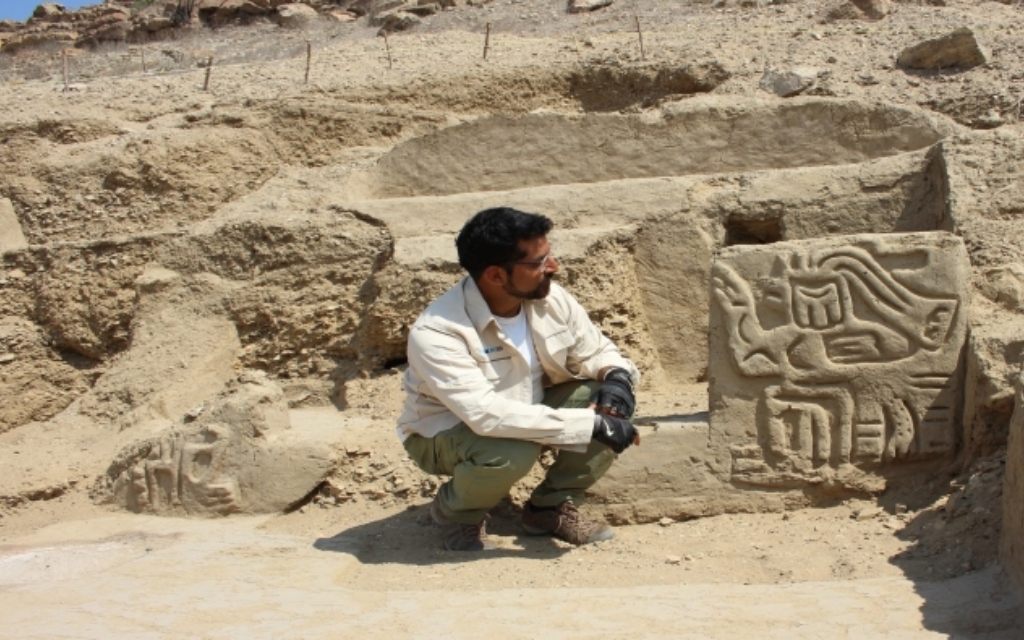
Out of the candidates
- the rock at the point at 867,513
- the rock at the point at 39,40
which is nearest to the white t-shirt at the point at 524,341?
the rock at the point at 867,513

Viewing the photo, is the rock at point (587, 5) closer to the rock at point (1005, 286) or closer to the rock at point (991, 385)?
the rock at point (1005, 286)

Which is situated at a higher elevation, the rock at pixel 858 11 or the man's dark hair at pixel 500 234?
the rock at pixel 858 11

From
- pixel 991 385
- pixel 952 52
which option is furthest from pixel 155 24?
pixel 991 385

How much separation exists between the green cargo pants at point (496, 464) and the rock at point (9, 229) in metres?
5.13

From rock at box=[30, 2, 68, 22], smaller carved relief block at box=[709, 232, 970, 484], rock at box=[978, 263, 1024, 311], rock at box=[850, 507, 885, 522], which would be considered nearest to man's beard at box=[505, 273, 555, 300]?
smaller carved relief block at box=[709, 232, 970, 484]

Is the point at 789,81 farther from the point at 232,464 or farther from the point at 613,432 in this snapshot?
the point at 613,432

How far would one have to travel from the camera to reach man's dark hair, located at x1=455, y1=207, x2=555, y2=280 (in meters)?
3.79

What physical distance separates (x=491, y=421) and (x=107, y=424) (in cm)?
321

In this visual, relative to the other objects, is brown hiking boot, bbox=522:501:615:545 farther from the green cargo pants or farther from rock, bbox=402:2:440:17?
rock, bbox=402:2:440:17

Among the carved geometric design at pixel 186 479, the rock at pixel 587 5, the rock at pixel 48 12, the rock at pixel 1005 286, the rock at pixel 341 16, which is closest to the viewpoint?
the rock at pixel 1005 286

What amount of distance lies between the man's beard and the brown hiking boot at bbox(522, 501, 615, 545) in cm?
75

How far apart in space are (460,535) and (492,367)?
64cm

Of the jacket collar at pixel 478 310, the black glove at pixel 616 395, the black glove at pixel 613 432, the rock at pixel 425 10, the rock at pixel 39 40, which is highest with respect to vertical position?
the rock at pixel 39 40

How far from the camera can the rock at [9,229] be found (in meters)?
7.97
